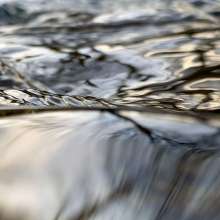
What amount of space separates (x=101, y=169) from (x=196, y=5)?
2930 millimetres

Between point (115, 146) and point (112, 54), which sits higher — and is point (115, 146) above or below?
above

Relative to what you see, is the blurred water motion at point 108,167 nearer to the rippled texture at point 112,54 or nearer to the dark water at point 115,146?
the dark water at point 115,146

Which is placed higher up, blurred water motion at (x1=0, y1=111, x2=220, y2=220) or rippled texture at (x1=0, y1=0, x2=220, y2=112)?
blurred water motion at (x1=0, y1=111, x2=220, y2=220)

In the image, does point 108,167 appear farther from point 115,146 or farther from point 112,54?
point 112,54

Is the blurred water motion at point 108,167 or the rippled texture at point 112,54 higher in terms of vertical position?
the blurred water motion at point 108,167

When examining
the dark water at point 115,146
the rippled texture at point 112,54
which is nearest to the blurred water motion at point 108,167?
the dark water at point 115,146

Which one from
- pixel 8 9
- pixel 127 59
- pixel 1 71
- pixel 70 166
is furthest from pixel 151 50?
pixel 70 166

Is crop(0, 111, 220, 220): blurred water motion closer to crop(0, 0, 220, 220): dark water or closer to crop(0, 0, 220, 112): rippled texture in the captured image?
crop(0, 0, 220, 220): dark water

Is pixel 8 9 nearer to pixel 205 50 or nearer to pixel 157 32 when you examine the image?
pixel 157 32

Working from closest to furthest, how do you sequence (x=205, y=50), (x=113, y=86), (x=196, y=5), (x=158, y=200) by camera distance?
(x=158, y=200), (x=113, y=86), (x=205, y=50), (x=196, y=5)

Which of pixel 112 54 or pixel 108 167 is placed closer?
pixel 108 167

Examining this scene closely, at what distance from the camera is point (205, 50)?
3037 mm

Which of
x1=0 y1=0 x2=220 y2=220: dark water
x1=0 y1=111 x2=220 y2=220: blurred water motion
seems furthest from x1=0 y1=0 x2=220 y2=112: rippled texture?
x1=0 y1=111 x2=220 y2=220: blurred water motion

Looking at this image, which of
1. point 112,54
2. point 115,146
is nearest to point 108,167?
point 115,146
